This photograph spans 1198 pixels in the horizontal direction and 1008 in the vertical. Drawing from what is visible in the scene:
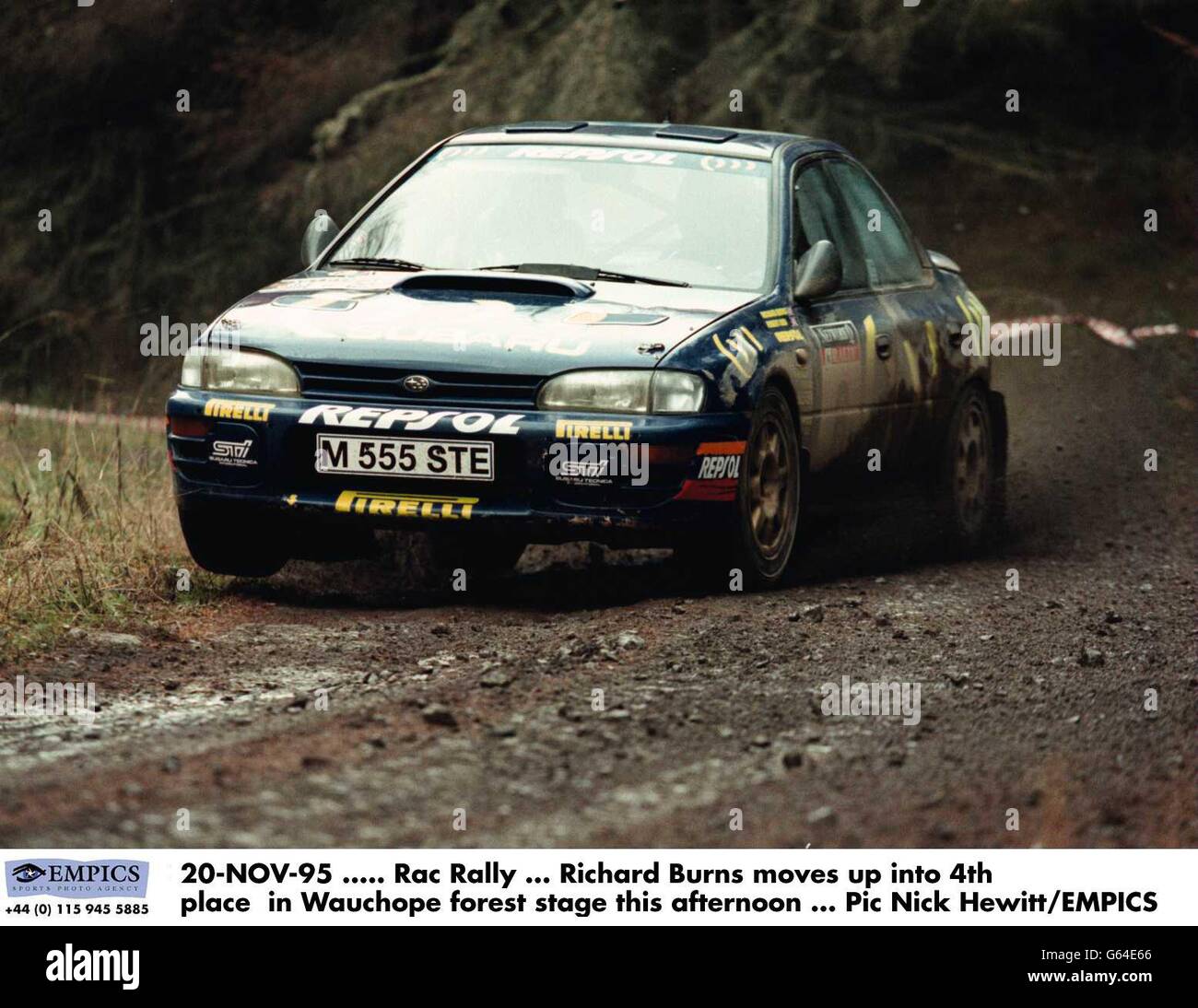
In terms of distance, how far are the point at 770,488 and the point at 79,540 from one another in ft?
8.35

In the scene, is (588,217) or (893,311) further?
(893,311)

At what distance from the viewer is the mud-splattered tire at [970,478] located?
9484 mm

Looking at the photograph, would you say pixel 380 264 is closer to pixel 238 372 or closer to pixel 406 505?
pixel 238 372

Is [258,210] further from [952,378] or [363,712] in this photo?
[363,712]

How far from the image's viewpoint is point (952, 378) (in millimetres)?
9430

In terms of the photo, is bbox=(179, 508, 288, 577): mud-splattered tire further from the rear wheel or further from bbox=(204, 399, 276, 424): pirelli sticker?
→ the rear wheel

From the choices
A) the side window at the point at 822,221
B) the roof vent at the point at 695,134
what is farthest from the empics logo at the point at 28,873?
the roof vent at the point at 695,134

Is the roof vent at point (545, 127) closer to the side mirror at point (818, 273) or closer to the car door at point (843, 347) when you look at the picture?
the car door at point (843, 347)

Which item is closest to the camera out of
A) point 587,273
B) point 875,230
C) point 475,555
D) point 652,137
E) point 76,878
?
point 76,878

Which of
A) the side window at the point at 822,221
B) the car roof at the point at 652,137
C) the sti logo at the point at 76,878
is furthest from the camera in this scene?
the car roof at the point at 652,137

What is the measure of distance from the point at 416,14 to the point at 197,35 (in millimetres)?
1573

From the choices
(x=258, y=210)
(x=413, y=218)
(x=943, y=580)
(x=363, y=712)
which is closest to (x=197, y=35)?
(x=258, y=210)

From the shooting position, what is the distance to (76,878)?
4098mm

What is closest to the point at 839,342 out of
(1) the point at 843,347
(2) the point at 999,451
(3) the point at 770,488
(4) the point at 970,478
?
(1) the point at 843,347
